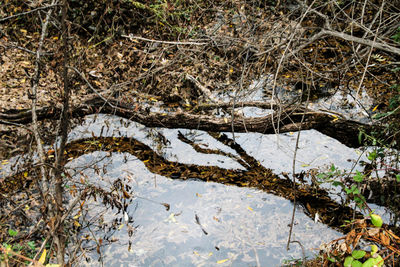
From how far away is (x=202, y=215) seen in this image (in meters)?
3.04

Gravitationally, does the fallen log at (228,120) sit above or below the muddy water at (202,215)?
above

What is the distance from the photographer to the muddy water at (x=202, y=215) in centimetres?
268

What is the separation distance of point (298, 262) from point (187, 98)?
116 inches

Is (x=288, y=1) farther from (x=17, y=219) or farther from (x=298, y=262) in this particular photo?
(x=17, y=219)

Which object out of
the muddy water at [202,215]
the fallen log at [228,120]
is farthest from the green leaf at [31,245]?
the fallen log at [228,120]

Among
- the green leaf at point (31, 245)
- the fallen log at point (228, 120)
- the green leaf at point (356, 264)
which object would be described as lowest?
the green leaf at point (31, 245)

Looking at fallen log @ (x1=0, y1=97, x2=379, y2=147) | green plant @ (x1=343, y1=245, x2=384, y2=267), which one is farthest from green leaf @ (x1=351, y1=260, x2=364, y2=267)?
fallen log @ (x1=0, y1=97, x2=379, y2=147)

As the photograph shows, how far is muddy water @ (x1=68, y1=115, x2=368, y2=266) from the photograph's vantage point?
8.79 feet

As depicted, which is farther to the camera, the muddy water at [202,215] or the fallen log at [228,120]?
the fallen log at [228,120]

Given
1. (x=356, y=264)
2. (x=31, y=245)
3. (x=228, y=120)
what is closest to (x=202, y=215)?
(x=228, y=120)

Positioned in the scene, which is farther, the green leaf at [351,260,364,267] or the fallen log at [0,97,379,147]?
the fallen log at [0,97,379,147]

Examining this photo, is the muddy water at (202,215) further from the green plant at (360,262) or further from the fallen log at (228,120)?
the green plant at (360,262)

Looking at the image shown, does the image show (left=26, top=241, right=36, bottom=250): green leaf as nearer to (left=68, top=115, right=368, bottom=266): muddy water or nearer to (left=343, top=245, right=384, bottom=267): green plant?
(left=68, top=115, right=368, bottom=266): muddy water

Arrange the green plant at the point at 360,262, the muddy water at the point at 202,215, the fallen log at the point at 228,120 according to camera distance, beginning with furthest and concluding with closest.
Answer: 1. the fallen log at the point at 228,120
2. the muddy water at the point at 202,215
3. the green plant at the point at 360,262
